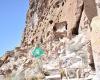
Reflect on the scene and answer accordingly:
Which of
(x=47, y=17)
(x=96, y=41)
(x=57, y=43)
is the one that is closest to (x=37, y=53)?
(x=57, y=43)

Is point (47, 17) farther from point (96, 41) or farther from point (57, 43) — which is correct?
point (96, 41)

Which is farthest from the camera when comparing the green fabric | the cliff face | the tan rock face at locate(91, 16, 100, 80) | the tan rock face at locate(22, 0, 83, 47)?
the tan rock face at locate(22, 0, 83, 47)

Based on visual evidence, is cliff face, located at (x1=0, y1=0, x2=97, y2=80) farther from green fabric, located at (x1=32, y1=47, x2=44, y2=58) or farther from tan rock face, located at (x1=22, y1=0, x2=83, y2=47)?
green fabric, located at (x1=32, y1=47, x2=44, y2=58)

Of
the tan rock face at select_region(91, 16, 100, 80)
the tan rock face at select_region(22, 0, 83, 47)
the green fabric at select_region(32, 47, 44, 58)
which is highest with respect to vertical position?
the tan rock face at select_region(22, 0, 83, 47)

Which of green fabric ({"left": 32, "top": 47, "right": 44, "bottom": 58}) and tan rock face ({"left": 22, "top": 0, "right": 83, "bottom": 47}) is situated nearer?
green fabric ({"left": 32, "top": 47, "right": 44, "bottom": 58})

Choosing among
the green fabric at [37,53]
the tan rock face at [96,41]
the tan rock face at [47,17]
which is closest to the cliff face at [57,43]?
the tan rock face at [47,17]

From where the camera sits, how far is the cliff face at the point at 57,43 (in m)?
11.5

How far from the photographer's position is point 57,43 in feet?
85.6

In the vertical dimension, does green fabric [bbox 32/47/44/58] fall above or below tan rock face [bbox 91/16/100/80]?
above

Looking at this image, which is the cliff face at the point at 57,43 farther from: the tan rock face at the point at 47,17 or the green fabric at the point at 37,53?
the green fabric at the point at 37,53

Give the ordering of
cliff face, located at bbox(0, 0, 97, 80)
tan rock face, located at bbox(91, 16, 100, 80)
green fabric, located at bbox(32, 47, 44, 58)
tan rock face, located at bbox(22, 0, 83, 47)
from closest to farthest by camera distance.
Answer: tan rock face, located at bbox(91, 16, 100, 80) < cliff face, located at bbox(0, 0, 97, 80) < green fabric, located at bbox(32, 47, 44, 58) < tan rock face, located at bbox(22, 0, 83, 47)

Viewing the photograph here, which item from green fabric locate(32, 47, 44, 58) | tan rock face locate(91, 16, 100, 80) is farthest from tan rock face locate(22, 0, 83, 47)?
tan rock face locate(91, 16, 100, 80)

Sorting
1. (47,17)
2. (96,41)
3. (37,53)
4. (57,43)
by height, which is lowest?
(96,41)

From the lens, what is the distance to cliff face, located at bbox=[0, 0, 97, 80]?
11.5 meters
